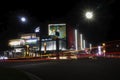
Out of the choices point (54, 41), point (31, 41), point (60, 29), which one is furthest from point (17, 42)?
point (54, 41)

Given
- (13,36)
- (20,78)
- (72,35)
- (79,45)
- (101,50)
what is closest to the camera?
(20,78)

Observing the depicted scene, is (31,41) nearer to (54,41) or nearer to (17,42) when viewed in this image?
(54,41)

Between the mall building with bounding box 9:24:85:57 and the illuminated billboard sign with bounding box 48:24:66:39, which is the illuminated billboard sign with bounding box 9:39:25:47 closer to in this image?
the mall building with bounding box 9:24:85:57

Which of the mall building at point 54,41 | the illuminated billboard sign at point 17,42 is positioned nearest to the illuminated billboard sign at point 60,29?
the mall building at point 54,41

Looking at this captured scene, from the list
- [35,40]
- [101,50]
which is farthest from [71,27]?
[101,50]

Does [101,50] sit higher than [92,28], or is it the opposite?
[92,28]

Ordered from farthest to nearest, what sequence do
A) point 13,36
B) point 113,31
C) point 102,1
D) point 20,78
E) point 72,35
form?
point 113,31
point 13,36
point 72,35
point 102,1
point 20,78

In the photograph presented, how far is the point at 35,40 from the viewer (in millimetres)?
80875

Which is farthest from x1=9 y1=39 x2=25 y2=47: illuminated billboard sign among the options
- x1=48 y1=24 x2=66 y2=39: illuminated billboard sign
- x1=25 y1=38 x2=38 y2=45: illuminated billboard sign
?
x1=48 y1=24 x2=66 y2=39: illuminated billboard sign

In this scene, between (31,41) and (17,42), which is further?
(17,42)

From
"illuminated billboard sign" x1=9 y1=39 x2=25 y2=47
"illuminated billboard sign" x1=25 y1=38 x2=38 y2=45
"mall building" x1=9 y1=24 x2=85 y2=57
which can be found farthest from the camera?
"illuminated billboard sign" x1=9 y1=39 x2=25 y2=47

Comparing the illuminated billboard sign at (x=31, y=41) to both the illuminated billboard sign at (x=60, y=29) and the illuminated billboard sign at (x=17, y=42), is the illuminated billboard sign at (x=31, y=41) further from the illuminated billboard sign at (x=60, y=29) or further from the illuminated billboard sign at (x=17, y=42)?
the illuminated billboard sign at (x=60, y=29)

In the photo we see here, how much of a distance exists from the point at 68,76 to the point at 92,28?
318 feet

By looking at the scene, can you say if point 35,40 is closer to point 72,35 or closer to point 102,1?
point 72,35
